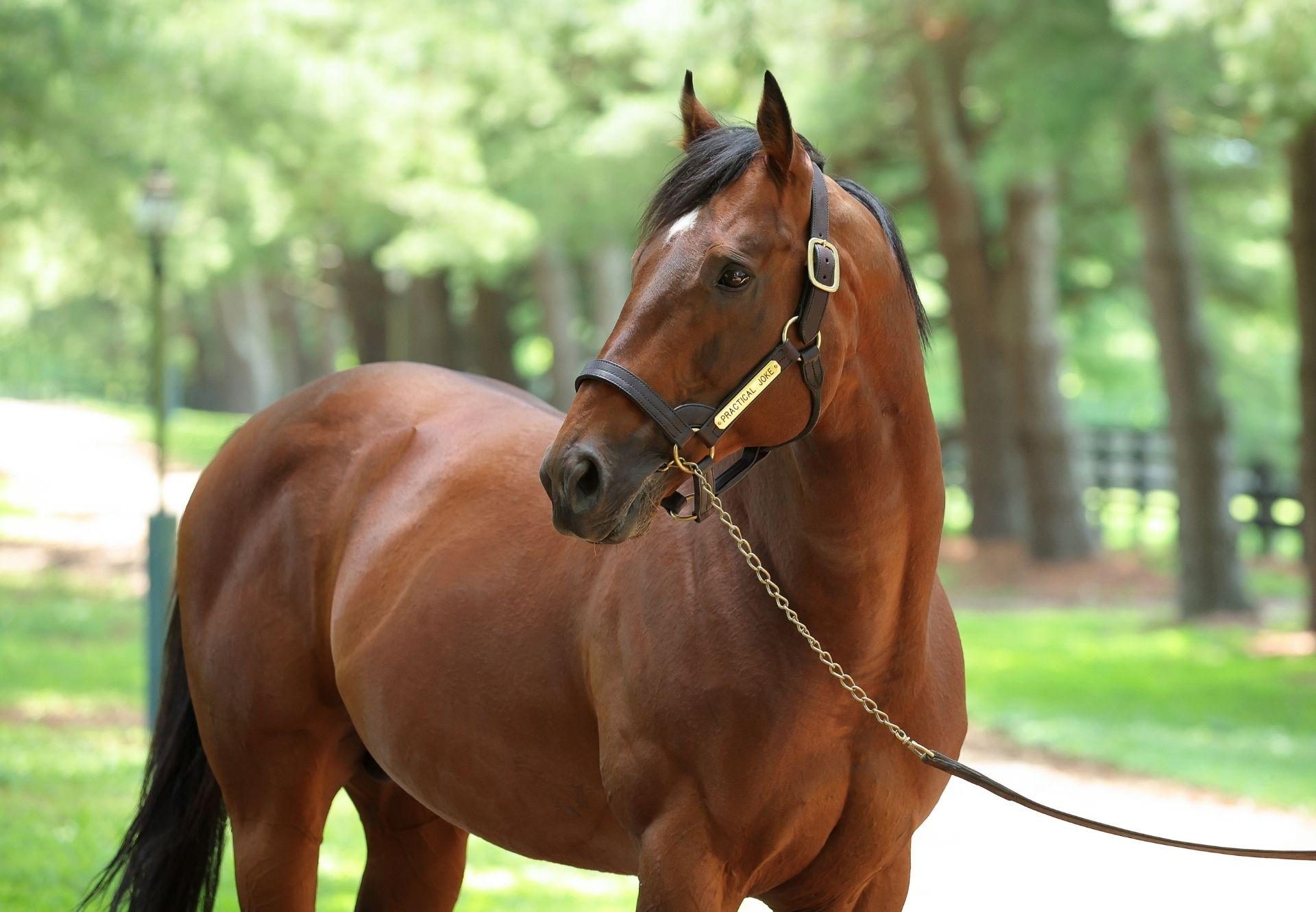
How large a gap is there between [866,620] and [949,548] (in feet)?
57.2

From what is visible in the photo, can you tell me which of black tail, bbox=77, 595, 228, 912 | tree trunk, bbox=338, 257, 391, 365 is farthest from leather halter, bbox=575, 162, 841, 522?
tree trunk, bbox=338, 257, 391, 365

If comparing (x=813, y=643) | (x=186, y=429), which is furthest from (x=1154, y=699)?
(x=186, y=429)

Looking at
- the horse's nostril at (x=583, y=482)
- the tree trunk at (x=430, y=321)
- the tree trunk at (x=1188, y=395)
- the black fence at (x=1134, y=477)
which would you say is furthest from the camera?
the tree trunk at (x=430, y=321)

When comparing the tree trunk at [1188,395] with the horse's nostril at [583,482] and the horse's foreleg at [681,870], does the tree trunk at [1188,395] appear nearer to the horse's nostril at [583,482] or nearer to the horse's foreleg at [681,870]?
the horse's foreleg at [681,870]

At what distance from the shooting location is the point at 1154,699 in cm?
1098

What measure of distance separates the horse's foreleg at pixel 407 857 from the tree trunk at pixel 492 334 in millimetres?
18858

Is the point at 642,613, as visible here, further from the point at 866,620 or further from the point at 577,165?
the point at 577,165

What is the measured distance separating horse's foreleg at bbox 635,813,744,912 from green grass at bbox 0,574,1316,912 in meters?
3.55

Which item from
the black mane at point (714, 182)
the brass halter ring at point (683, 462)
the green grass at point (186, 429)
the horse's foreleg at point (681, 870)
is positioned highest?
the black mane at point (714, 182)

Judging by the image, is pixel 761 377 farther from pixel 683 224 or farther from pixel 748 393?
pixel 683 224

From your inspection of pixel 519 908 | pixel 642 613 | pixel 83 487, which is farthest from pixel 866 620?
pixel 83 487

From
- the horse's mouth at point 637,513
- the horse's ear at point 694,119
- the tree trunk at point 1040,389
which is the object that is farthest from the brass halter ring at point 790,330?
the tree trunk at point 1040,389

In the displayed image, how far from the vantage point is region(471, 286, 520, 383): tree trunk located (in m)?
23.0

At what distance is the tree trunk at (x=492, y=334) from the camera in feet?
75.5
